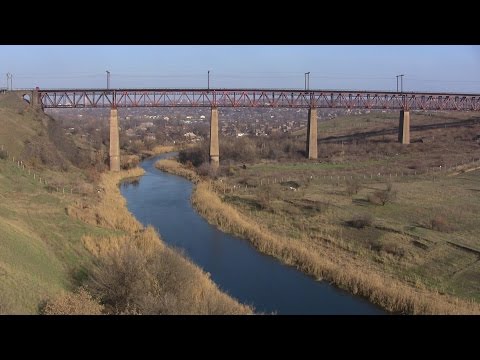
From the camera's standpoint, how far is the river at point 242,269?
13.1 meters

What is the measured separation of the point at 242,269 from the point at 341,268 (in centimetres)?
301

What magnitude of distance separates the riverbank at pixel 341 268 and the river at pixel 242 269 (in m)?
0.30

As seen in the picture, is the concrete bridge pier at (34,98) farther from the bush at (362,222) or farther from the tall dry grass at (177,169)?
the bush at (362,222)

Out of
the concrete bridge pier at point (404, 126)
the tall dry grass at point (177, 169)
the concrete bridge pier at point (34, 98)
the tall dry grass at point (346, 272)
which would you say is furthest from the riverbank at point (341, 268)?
the concrete bridge pier at point (404, 126)

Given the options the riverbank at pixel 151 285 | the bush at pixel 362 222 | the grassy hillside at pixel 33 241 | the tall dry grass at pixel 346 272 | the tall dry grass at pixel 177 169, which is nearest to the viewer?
the riverbank at pixel 151 285

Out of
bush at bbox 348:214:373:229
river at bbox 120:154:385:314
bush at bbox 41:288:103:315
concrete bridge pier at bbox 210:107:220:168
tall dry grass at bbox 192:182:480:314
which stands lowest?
river at bbox 120:154:385:314

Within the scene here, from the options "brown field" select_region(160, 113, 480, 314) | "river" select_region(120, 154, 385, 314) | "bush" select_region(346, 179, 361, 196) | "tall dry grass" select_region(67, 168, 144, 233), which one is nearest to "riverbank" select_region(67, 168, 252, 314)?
"river" select_region(120, 154, 385, 314)

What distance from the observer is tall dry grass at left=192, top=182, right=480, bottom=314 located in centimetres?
1222

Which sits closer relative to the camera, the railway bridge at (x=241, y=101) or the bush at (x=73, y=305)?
the bush at (x=73, y=305)

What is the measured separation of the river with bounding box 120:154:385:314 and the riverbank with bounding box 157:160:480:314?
0.99 feet

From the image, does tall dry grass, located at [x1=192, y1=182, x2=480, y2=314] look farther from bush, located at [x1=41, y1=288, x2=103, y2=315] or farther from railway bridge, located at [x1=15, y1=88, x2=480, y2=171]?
railway bridge, located at [x1=15, y1=88, x2=480, y2=171]

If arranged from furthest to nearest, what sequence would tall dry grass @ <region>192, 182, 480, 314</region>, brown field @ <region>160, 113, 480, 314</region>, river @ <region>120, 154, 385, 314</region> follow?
1. brown field @ <region>160, 113, 480, 314</region>
2. river @ <region>120, 154, 385, 314</region>
3. tall dry grass @ <region>192, 182, 480, 314</region>
